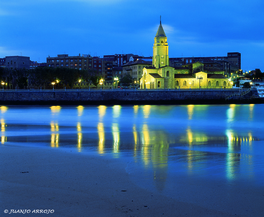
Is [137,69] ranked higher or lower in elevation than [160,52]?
lower

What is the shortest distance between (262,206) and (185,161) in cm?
414

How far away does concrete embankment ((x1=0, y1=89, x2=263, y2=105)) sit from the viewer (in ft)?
203

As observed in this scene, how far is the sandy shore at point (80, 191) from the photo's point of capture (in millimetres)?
5941

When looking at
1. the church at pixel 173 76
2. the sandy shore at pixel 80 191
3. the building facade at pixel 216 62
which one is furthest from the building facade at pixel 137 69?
the sandy shore at pixel 80 191

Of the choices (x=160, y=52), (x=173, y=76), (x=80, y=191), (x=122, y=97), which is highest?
(x=160, y=52)

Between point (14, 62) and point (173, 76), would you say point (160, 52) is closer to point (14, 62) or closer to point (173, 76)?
point (173, 76)

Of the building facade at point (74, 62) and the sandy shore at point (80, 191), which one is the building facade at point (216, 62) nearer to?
the building facade at point (74, 62)

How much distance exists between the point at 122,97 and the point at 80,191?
187ft

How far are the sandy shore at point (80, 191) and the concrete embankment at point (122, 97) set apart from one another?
174ft

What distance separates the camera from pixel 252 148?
1302 cm

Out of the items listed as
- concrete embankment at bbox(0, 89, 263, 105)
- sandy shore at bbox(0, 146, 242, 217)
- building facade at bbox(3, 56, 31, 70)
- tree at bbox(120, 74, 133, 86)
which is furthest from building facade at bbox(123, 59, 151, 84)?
sandy shore at bbox(0, 146, 242, 217)

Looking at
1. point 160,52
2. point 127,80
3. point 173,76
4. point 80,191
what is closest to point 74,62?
point 127,80

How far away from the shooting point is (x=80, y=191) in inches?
273

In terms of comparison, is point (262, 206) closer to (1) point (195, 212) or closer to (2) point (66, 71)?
(1) point (195, 212)
